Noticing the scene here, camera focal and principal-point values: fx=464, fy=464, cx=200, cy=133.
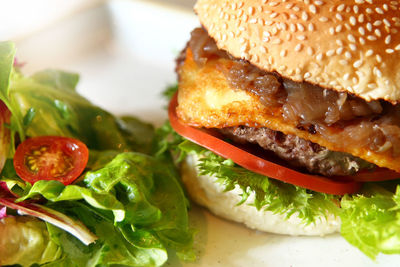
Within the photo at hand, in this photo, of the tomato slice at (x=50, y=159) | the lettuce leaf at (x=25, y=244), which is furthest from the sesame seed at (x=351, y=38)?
the lettuce leaf at (x=25, y=244)

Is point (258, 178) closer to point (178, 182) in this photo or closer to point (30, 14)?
point (178, 182)

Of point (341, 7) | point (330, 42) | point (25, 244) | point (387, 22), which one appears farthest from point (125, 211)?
point (387, 22)

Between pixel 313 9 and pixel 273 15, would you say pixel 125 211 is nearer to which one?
pixel 273 15

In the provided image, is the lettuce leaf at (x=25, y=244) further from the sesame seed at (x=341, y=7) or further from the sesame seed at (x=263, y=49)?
the sesame seed at (x=341, y=7)

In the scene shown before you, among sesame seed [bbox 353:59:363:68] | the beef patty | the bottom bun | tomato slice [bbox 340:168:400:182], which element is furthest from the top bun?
the bottom bun

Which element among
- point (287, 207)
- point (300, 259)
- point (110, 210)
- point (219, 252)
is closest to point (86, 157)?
point (110, 210)
